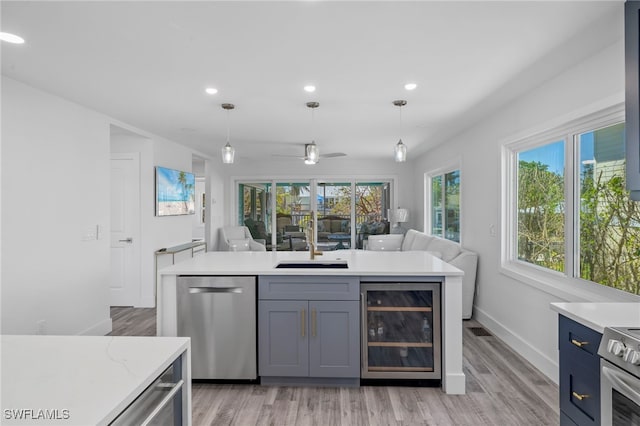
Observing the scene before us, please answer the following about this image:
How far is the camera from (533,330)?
3090mm

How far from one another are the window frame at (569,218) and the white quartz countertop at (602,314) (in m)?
0.61

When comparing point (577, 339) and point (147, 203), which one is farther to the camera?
point (147, 203)

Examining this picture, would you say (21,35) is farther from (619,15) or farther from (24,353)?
(619,15)

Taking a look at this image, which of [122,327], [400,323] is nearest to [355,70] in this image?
[400,323]

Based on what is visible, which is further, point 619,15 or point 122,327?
point 122,327

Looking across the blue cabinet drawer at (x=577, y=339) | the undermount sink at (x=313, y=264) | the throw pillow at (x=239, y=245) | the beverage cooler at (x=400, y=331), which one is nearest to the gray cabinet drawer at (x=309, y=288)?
the beverage cooler at (x=400, y=331)

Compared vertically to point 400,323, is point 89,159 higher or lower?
higher

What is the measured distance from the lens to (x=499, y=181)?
3742 mm

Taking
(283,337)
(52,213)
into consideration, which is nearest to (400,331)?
(283,337)

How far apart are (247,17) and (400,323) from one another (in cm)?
229

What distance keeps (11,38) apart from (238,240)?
5.46m

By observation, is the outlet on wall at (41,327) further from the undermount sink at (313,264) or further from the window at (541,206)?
the window at (541,206)

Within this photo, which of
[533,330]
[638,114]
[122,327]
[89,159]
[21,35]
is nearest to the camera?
[638,114]

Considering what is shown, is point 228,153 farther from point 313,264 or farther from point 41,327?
point 41,327
